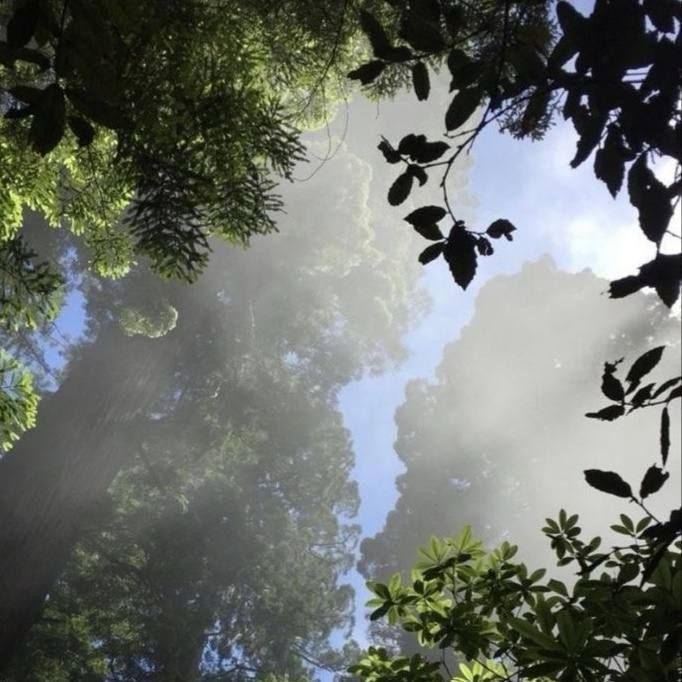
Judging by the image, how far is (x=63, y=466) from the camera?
1006 cm

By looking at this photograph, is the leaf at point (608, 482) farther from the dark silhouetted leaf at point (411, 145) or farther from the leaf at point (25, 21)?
the leaf at point (25, 21)

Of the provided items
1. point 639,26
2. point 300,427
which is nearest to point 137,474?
point 300,427

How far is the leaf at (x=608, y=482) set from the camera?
1093 mm

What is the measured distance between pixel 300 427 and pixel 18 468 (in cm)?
694

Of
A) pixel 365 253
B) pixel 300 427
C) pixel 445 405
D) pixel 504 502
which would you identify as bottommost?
pixel 300 427

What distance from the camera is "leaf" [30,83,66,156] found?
1046 millimetres

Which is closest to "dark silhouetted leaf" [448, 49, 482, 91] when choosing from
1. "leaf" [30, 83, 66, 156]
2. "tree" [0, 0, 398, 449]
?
"leaf" [30, 83, 66, 156]

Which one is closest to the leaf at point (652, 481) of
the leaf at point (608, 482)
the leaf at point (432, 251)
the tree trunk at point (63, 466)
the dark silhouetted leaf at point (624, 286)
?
the leaf at point (608, 482)

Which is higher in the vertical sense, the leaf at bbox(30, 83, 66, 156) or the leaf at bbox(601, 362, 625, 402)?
the leaf at bbox(30, 83, 66, 156)

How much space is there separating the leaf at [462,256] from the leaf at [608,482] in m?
0.43

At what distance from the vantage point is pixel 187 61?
8.24 ft

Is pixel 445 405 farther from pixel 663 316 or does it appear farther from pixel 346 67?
pixel 346 67

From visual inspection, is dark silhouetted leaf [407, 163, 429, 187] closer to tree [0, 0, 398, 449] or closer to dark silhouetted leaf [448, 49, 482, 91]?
dark silhouetted leaf [448, 49, 482, 91]

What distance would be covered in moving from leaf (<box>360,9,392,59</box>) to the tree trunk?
30.8 feet
